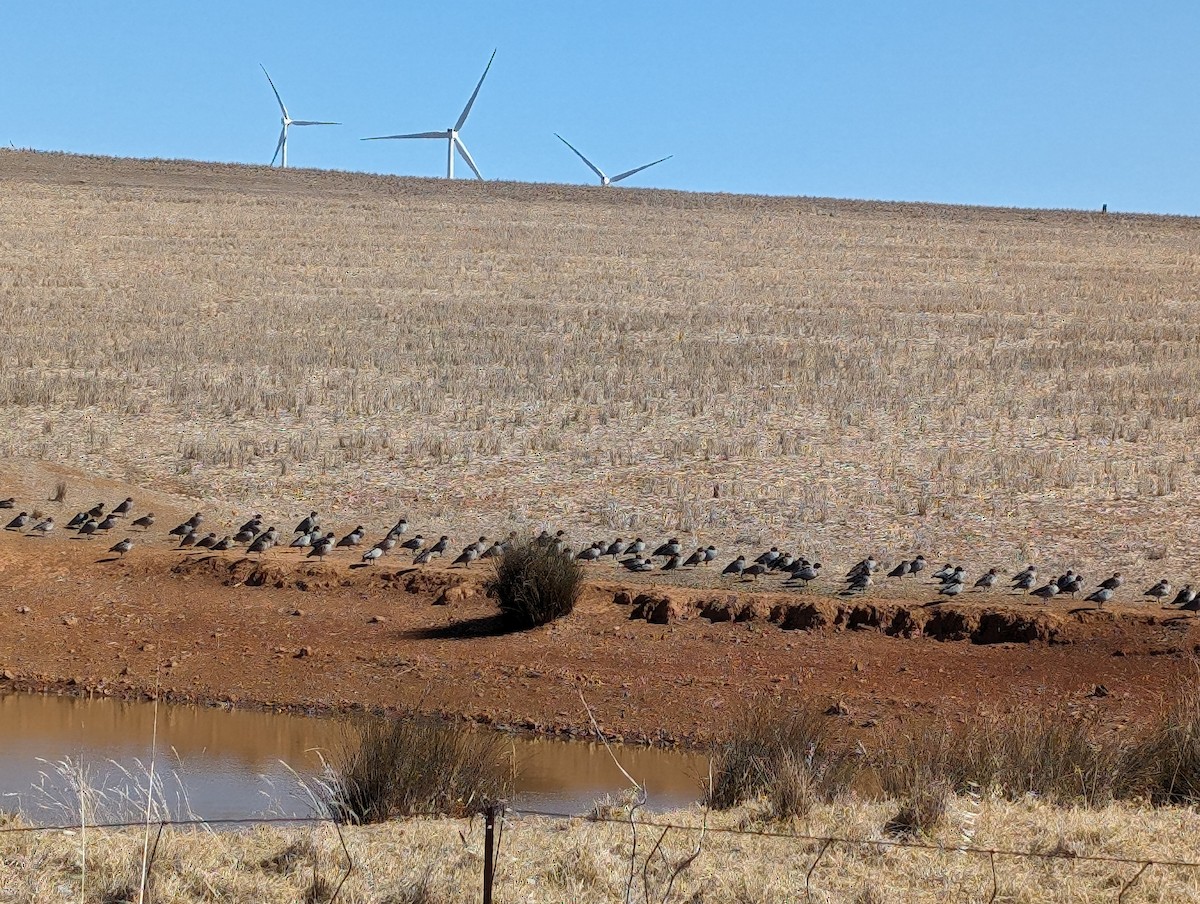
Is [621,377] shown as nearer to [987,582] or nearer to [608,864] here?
[987,582]

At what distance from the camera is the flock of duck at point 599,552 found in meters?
19.7

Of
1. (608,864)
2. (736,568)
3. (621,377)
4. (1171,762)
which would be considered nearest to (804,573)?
(736,568)

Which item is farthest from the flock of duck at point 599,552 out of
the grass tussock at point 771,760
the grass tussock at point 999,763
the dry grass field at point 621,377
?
the grass tussock at point 771,760

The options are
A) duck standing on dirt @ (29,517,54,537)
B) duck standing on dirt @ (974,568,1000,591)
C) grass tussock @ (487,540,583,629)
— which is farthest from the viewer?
duck standing on dirt @ (29,517,54,537)

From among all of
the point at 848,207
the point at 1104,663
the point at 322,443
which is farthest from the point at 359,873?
the point at 848,207

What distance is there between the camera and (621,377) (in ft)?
114

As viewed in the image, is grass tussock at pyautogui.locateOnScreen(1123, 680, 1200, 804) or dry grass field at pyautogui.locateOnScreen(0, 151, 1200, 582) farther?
dry grass field at pyautogui.locateOnScreen(0, 151, 1200, 582)

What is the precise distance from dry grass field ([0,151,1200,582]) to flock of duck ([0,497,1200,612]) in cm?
111

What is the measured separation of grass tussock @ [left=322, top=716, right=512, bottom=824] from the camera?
10.6 metres

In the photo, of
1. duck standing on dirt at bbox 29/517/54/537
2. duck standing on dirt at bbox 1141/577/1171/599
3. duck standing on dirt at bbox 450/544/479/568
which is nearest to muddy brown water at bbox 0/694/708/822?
duck standing on dirt at bbox 450/544/479/568

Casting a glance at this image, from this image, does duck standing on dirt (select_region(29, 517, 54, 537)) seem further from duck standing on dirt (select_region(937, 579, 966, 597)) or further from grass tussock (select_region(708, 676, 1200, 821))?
grass tussock (select_region(708, 676, 1200, 821))

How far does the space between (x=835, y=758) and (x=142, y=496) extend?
16.8 meters

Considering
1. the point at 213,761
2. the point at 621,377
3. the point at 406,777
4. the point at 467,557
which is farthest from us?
the point at 621,377

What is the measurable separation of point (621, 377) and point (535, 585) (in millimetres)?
16375
